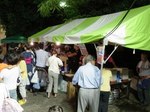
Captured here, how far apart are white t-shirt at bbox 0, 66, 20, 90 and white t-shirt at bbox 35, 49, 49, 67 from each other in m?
5.08

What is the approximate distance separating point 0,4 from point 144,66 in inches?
952

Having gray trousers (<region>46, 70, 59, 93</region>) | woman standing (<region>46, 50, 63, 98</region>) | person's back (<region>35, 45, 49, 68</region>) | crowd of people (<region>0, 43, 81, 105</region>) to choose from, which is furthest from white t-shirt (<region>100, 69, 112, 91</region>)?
person's back (<region>35, 45, 49, 68</region>)

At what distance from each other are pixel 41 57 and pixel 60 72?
996 mm

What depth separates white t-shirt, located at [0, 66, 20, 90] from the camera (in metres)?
7.54

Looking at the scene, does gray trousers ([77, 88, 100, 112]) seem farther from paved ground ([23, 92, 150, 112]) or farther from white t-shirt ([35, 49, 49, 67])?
white t-shirt ([35, 49, 49, 67])

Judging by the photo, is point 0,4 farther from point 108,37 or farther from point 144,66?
point 108,37

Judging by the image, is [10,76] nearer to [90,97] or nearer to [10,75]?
[10,75]

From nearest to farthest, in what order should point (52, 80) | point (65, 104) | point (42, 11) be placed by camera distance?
point (65, 104) → point (52, 80) → point (42, 11)

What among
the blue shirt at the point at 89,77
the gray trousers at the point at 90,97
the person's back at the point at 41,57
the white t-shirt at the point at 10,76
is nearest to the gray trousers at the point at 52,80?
the person's back at the point at 41,57

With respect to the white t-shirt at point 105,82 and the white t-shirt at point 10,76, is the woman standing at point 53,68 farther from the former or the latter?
the white t-shirt at point 10,76

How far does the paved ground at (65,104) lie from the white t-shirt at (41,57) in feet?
4.44

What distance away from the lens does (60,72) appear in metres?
13.0

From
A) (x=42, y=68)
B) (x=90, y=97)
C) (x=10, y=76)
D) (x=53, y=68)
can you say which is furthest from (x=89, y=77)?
(x=42, y=68)

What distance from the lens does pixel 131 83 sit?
12297mm
